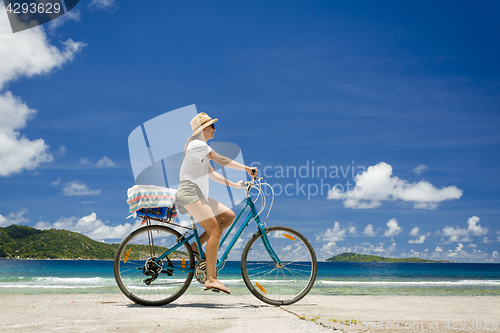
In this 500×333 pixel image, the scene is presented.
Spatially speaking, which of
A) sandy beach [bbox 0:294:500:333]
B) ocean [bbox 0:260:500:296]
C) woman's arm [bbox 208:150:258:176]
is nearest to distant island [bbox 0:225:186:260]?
ocean [bbox 0:260:500:296]

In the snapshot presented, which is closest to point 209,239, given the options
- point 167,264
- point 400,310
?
point 167,264

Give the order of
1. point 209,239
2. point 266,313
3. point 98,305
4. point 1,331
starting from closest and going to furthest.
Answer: point 1,331 → point 266,313 → point 209,239 → point 98,305

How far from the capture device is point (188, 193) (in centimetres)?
446

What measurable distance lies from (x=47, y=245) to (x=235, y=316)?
9897cm

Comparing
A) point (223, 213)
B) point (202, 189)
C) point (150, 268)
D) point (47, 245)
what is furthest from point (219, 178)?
point (47, 245)

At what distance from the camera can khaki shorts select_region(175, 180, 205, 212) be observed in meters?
4.45

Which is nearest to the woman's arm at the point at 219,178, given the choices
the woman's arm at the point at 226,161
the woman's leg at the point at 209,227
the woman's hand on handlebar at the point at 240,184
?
the woman's hand on handlebar at the point at 240,184

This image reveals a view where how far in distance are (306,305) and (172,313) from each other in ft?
6.02

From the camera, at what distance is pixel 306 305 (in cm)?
492

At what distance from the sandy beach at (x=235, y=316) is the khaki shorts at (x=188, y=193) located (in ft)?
4.24

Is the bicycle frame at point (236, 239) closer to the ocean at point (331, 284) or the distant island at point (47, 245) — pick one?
the ocean at point (331, 284)

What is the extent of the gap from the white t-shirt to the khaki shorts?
0.04 m

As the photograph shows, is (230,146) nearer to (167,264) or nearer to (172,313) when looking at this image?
(167,264)

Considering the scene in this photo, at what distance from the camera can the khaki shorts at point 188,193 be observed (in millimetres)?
4449
